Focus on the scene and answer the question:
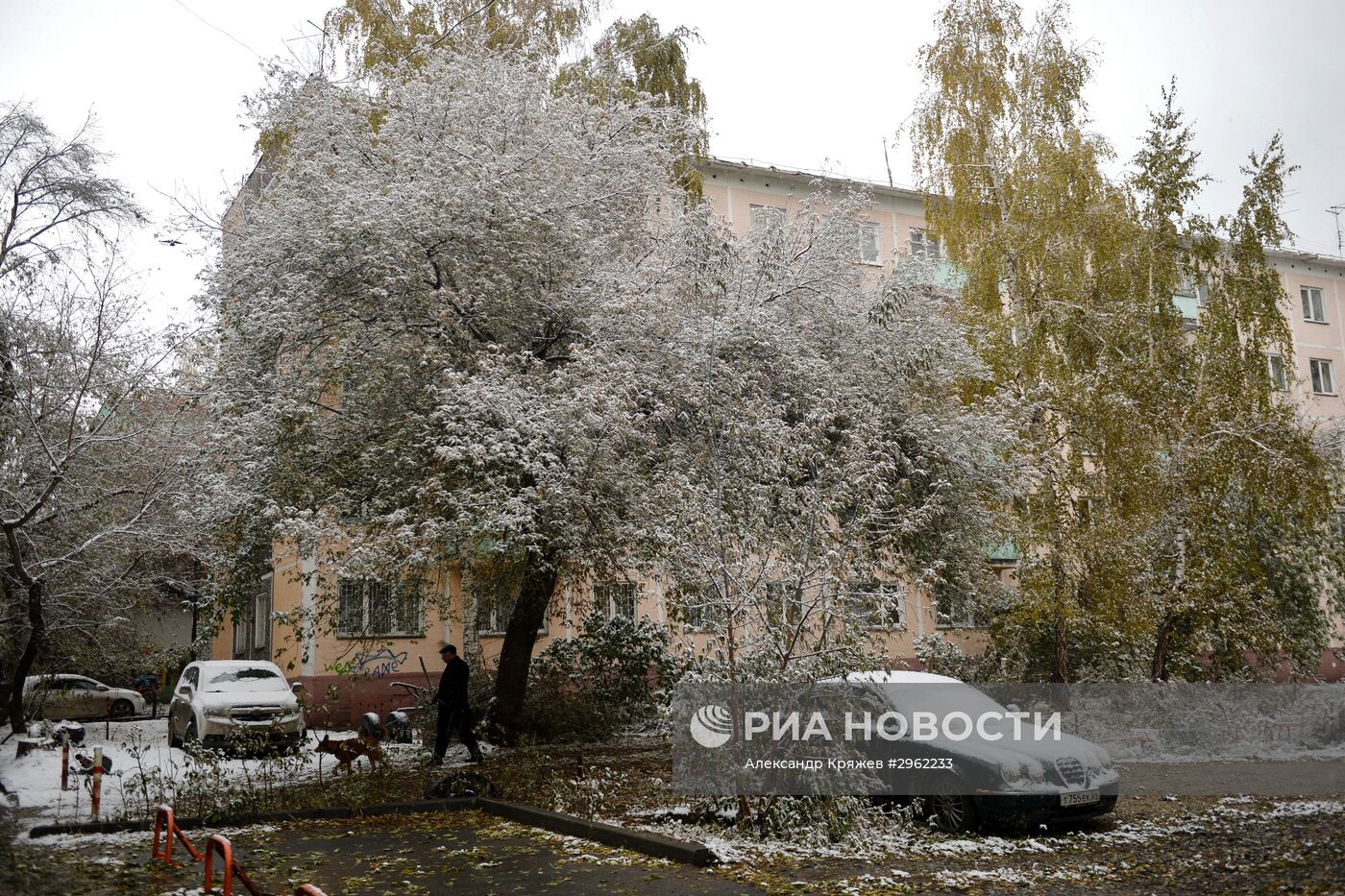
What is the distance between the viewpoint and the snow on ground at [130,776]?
12.0 metres

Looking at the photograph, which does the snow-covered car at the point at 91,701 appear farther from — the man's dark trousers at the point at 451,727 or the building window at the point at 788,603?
the building window at the point at 788,603

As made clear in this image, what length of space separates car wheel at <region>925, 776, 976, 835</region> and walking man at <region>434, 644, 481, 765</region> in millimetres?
6428

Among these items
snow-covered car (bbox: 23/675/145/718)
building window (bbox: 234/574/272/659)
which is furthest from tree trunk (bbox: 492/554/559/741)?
snow-covered car (bbox: 23/675/145/718)

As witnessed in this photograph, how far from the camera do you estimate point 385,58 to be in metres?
20.6

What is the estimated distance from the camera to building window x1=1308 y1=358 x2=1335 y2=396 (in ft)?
138

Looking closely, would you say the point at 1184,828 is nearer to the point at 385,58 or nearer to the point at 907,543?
the point at 907,543

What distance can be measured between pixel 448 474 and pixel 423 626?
11827mm

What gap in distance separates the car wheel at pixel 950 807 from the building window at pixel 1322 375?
38514 mm

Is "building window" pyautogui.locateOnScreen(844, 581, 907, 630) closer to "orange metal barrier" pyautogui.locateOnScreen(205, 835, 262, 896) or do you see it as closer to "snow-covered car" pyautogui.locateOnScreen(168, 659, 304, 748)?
"orange metal barrier" pyautogui.locateOnScreen(205, 835, 262, 896)

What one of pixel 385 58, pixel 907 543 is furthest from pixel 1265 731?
pixel 385 58

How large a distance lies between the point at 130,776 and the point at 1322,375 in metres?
43.3

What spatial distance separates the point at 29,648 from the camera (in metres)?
18.5

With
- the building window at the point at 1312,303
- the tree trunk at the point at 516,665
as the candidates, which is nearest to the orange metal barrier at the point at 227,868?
the tree trunk at the point at 516,665

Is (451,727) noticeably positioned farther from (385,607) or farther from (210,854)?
(210,854)
